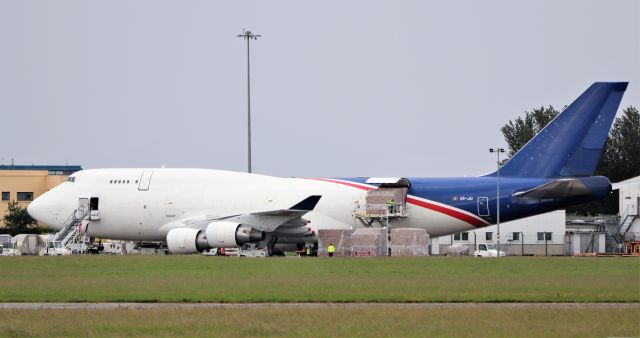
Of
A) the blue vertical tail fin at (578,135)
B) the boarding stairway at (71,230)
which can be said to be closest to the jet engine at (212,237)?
the boarding stairway at (71,230)

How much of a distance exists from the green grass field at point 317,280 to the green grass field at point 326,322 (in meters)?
3.45

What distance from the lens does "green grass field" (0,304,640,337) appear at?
66.7 feet

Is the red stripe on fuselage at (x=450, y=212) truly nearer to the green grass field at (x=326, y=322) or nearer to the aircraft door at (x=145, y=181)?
the aircraft door at (x=145, y=181)

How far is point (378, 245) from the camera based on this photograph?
182 ft

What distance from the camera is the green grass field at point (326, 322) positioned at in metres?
20.3

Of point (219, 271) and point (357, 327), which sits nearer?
point (357, 327)

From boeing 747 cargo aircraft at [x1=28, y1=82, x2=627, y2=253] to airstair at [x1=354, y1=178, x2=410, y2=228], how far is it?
50 millimetres

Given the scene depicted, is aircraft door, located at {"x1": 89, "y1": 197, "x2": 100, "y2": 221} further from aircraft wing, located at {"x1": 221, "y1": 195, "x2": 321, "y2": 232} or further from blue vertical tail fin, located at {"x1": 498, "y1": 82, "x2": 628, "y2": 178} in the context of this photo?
blue vertical tail fin, located at {"x1": 498, "y1": 82, "x2": 628, "y2": 178}

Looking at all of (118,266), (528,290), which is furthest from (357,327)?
(118,266)

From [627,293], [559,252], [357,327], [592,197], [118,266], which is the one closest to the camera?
[357,327]

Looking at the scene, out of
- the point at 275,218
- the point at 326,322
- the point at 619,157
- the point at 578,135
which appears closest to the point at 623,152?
the point at 619,157

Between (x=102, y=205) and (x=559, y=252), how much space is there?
1187 inches

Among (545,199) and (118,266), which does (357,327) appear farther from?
(545,199)

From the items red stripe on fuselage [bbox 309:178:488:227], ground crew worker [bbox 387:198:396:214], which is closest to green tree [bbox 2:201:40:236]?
ground crew worker [bbox 387:198:396:214]
